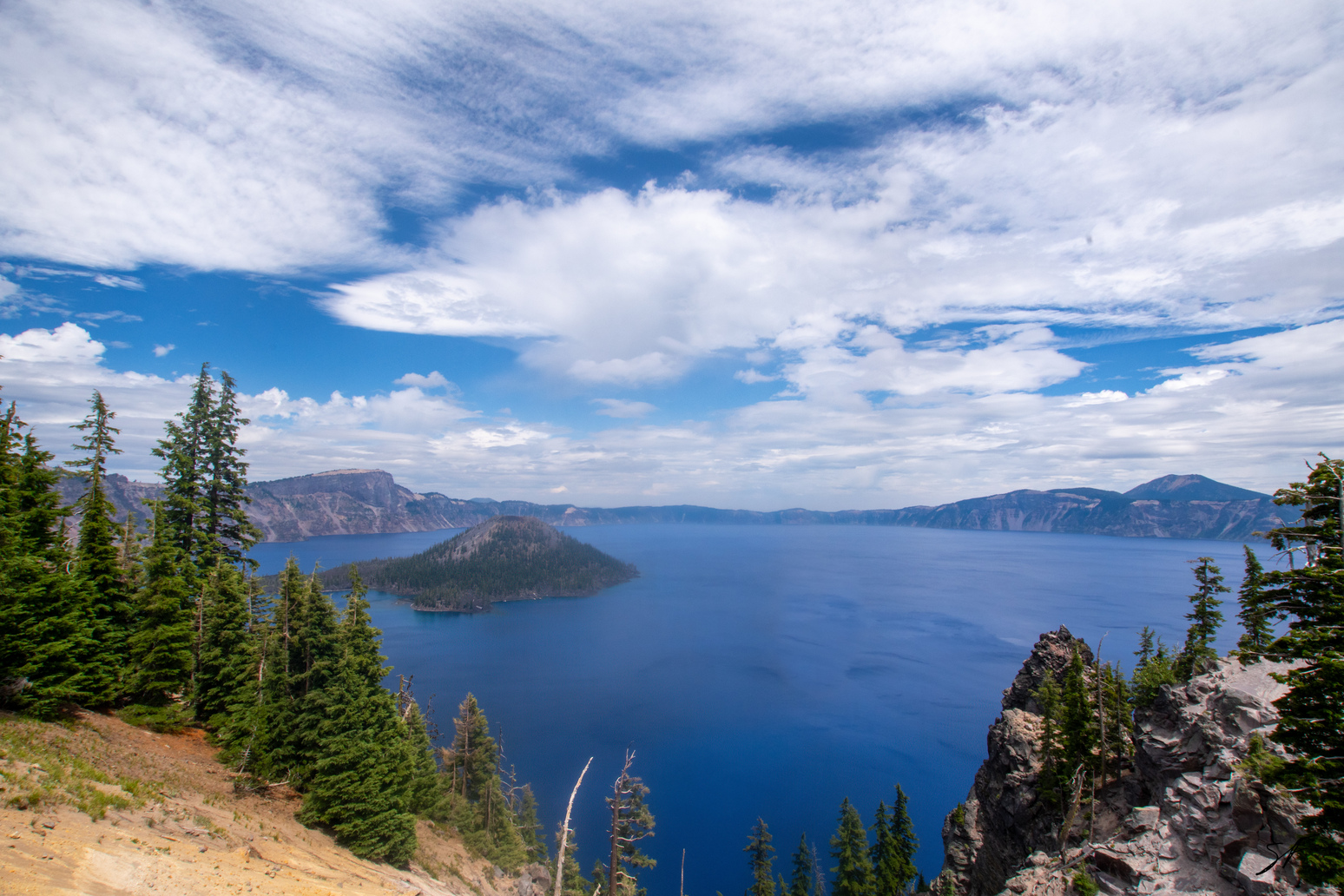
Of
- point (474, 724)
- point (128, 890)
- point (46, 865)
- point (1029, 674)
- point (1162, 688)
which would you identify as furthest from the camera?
point (474, 724)

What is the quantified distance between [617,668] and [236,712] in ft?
355

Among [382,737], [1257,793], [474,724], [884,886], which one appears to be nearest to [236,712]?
[382,737]

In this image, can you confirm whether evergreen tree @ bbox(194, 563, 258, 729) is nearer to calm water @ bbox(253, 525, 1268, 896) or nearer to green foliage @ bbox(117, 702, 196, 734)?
green foliage @ bbox(117, 702, 196, 734)

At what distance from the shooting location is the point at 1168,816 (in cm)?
2111

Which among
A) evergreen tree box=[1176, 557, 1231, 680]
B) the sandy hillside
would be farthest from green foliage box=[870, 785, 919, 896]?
the sandy hillside

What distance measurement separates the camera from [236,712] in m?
24.8

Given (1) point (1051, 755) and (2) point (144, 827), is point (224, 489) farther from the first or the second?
(1) point (1051, 755)

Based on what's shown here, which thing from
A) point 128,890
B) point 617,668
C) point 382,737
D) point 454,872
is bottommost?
point 617,668

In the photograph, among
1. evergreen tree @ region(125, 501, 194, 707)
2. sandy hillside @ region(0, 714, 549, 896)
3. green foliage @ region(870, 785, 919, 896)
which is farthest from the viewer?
green foliage @ region(870, 785, 919, 896)

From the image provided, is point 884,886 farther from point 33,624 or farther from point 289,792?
point 33,624

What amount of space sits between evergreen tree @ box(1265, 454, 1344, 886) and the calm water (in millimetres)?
61368

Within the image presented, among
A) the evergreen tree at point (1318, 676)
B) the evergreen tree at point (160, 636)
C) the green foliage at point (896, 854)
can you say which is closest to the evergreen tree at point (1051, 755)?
the green foliage at point (896, 854)

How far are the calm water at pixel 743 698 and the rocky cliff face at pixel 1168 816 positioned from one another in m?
37.6

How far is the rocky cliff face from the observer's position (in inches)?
703
